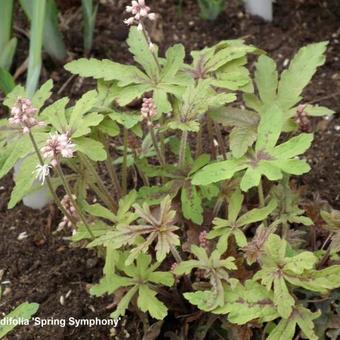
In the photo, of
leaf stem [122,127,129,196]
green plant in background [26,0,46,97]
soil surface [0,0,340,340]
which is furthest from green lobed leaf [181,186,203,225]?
green plant in background [26,0,46,97]

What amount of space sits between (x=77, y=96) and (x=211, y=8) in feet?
1.66

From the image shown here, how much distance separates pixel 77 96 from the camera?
2.18m

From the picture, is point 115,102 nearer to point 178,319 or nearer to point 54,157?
point 54,157

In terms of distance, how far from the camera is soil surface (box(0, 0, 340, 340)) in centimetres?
167

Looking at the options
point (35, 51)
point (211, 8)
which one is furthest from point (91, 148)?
point (211, 8)

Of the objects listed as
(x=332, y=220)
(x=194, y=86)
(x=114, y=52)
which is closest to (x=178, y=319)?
(x=332, y=220)

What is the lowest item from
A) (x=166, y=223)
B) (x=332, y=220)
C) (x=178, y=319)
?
(x=178, y=319)

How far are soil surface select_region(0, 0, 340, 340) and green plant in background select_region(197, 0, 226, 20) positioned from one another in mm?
25

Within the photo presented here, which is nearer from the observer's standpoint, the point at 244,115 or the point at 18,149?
the point at 18,149

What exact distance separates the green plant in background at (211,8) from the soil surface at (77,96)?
2cm

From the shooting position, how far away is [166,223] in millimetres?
1367

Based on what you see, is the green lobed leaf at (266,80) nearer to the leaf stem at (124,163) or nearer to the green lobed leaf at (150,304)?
the leaf stem at (124,163)

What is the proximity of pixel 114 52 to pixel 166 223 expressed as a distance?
1.06 meters

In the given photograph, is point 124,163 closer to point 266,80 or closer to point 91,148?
point 91,148
